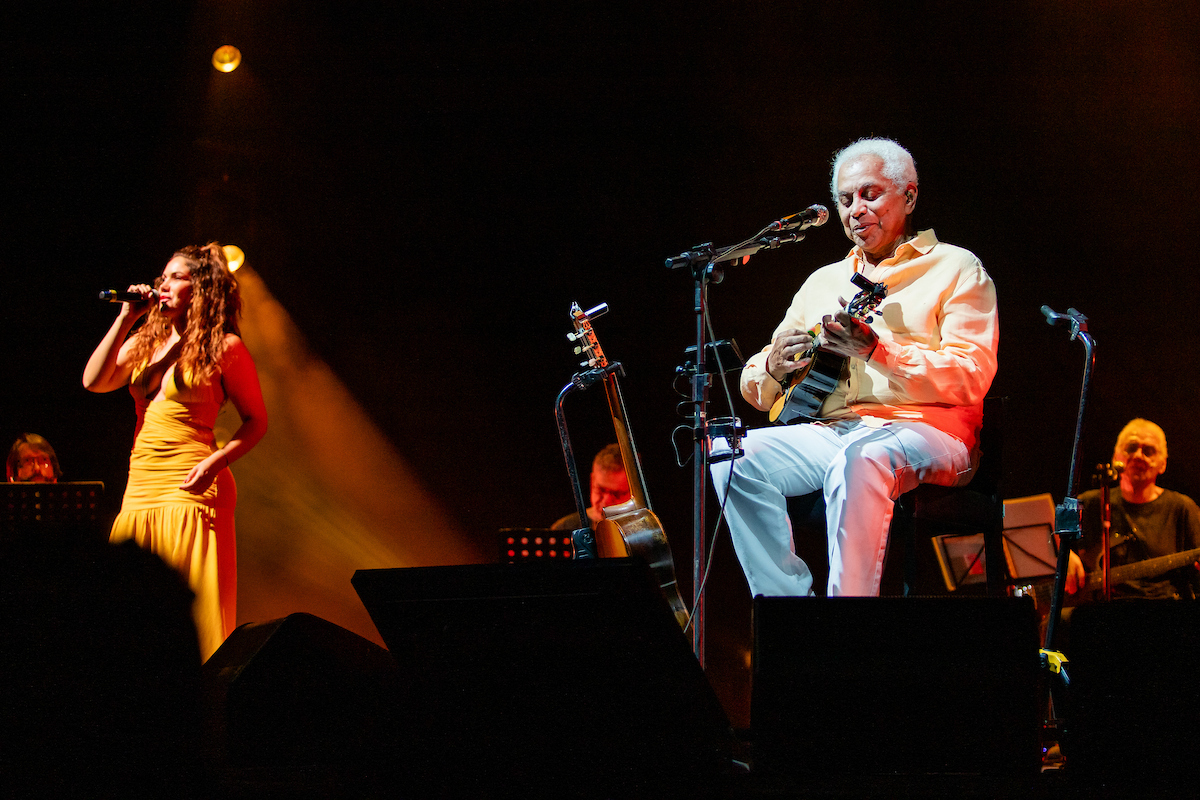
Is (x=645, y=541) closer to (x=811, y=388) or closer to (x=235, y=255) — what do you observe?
(x=811, y=388)

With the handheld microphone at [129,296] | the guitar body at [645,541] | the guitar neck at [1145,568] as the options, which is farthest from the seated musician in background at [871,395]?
the guitar neck at [1145,568]

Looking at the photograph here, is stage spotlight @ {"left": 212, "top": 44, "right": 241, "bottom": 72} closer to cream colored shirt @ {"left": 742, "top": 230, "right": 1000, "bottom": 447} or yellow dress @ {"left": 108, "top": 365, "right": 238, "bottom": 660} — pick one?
yellow dress @ {"left": 108, "top": 365, "right": 238, "bottom": 660}

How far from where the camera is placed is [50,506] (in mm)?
2863

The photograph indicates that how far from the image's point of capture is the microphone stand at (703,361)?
8.26ft

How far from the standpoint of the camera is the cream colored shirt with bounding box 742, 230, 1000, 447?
2586mm

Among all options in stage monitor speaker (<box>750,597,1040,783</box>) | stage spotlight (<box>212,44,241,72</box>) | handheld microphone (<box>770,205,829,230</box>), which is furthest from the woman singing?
stage spotlight (<box>212,44,241,72</box>)

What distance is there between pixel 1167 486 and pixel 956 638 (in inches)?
165

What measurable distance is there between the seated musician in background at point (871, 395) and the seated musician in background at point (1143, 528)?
247 centimetres

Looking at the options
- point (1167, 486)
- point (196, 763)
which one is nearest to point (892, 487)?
point (196, 763)

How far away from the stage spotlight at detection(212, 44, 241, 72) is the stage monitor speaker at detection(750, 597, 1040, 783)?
472 cm

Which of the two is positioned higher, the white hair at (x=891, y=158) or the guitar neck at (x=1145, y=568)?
the white hair at (x=891, y=158)

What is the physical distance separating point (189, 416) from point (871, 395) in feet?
7.35

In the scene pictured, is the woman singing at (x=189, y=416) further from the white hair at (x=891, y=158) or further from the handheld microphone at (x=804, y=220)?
the white hair at (x=891, y=158)

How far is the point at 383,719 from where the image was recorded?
171 cm
